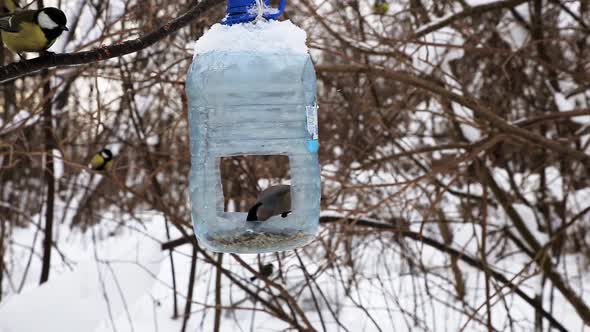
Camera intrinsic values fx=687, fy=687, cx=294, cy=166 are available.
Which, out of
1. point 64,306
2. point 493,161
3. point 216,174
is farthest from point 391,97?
point 216,174

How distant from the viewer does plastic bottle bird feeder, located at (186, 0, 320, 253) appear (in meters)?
2.10

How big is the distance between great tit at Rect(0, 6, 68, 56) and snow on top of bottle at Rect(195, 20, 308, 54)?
599 millimetres

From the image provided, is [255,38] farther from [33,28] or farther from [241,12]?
[33,28]

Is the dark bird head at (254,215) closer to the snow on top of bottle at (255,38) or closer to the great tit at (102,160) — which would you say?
the snow on top of bottle at (255,38)

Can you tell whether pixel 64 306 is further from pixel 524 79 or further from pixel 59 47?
pixel 524 79

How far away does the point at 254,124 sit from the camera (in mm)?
2277

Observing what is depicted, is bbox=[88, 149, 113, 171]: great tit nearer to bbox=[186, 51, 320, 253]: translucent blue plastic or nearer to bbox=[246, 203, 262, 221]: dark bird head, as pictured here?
bbox=[186, 51, 320, 253]: translucent blue plastic

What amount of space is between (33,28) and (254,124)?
836mm

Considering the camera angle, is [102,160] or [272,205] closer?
[272,205]

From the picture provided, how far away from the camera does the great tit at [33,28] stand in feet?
7.69

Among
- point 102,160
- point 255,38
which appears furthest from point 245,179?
point 255,38

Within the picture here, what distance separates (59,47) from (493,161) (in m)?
3.17

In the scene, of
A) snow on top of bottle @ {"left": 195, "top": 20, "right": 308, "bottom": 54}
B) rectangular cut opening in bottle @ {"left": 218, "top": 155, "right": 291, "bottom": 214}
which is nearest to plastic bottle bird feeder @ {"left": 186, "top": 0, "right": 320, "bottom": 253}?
snow on top of bottle @ {"left": 195, "top": 20, "right": 308, "bottom": 54}

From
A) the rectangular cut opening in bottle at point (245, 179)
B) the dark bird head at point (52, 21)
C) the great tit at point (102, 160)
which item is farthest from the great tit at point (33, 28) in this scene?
the great tit at point (102, 160)
